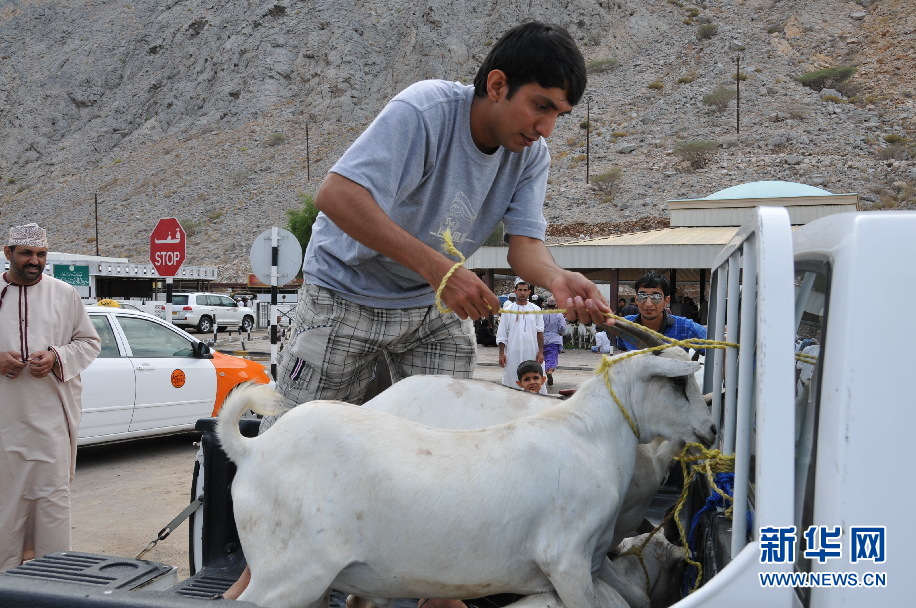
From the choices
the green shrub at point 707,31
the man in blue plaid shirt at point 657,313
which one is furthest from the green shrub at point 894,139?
the man in blue plaid shirt at point 657,313

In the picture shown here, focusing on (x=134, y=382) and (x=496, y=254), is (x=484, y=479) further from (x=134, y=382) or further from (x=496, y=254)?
(x=496, y=254)

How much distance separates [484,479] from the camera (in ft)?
5.79

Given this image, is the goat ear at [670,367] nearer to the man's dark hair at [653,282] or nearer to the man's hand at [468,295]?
the man's hand at [468,295]

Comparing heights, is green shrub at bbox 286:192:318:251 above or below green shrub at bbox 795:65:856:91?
below

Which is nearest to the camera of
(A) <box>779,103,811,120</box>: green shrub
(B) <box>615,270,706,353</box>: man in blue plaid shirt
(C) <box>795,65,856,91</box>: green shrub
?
(B) <box>615,270,706,353</box>: man in blue plaid shirt

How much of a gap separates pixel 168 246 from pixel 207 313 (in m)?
20.5

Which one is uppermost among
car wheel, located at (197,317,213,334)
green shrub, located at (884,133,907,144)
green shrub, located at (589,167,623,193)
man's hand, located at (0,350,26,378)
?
green shrub, located at (884,133,907,144)

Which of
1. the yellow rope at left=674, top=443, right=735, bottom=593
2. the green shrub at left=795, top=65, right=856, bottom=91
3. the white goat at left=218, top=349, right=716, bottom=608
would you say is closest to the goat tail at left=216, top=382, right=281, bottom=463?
the white goat at left=218, top=349, right=716, bottom=608

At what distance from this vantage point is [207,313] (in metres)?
30.4

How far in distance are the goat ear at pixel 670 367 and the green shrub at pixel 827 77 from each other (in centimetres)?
5677

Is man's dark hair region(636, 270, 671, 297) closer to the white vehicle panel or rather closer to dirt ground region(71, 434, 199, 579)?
dirt ground region(71, 434, 199, 579)

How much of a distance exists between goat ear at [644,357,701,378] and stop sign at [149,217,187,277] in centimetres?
968

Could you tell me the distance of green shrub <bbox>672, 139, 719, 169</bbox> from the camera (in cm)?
4622

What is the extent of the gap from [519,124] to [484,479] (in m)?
1.22
